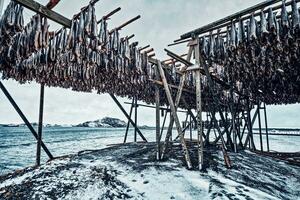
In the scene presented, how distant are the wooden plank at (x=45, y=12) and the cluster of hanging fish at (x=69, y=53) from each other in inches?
4.7

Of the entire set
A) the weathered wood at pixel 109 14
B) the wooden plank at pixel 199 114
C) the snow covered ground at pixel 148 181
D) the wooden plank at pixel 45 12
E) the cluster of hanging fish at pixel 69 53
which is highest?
the weathered wood at pixel 109 14

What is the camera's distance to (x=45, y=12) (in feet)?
14.3

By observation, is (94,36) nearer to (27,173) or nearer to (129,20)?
(129,20)

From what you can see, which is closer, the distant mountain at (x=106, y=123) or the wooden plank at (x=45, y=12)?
the wooden plank at (x=45, y=12)

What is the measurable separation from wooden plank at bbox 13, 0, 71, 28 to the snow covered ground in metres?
3.56

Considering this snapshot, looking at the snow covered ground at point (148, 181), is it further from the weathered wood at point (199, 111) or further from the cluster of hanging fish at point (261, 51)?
the cluster of hanging fish at point (261, 51)

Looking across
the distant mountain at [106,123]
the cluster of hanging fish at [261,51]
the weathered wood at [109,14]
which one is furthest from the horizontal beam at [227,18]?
the distant mountain at [106,123]

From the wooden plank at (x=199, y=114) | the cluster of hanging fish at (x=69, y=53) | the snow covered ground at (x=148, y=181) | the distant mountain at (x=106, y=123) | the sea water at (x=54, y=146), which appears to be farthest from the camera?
the distant mountain at (x=106, y=123)

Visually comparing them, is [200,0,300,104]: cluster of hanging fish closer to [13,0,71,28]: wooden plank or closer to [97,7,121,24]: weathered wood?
[97,7,121,24]: weathered wood

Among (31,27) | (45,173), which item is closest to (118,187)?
(45,173)

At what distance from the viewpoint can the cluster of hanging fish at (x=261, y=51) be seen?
15.7ft

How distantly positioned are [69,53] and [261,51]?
5604mm

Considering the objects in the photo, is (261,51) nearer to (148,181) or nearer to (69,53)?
(148,181)

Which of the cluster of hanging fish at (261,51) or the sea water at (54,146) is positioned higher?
the cluster of hanging fish at (261,51)
